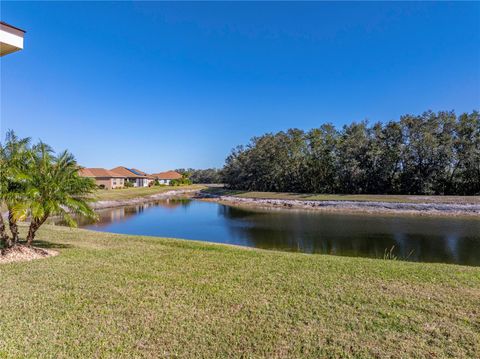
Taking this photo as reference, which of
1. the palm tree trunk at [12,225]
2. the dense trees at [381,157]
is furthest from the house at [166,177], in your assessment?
the palm tree trunk at [12,225]

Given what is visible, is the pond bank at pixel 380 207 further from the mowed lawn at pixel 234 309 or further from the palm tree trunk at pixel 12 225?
the palm tree trunk at pixel 12 225

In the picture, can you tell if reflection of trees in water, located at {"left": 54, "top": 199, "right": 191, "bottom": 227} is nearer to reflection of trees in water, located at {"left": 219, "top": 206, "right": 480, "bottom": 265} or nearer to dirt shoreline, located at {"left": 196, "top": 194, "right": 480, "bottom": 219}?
reflection of trees in water, located at {"left": 219, "top": 206, "right": 480, "bottom": 265}

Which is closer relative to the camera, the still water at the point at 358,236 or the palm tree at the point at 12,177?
the palm tree at the point at 12,177

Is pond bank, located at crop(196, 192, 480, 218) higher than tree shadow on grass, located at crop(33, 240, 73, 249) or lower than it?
lower

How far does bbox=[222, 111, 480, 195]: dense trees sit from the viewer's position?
33.8 metres

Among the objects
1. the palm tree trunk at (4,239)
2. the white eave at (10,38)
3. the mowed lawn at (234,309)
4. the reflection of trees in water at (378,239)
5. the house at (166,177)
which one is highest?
the house at (166,177)

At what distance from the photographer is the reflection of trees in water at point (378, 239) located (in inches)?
495

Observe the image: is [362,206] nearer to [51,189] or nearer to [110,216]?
[110,216]

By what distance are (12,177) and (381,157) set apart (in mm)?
40432

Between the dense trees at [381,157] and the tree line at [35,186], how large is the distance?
1457 inches

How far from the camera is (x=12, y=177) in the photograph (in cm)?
745

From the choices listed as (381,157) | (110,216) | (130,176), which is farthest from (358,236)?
(130,176)

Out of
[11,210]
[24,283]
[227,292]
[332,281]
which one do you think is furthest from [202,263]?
[11,210]

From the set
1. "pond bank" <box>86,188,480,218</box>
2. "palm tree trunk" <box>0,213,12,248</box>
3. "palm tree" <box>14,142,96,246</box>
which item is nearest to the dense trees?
"pond bank" <box>86,188,480,218</box>
